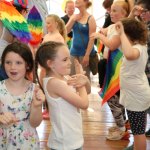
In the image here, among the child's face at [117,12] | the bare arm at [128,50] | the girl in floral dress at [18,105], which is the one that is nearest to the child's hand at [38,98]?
the girl in floral dress at [18,105]

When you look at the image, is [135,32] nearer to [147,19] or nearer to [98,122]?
[147,19]

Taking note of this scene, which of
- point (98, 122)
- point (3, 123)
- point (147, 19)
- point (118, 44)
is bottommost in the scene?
point (98, 122)

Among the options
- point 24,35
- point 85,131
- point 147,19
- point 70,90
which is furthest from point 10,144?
point 85,131

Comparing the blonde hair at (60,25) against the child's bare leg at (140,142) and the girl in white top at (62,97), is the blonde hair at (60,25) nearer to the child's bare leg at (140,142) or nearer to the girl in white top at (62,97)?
the child's bare leg at (140,142)

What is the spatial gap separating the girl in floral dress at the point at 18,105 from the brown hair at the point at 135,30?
0.89m

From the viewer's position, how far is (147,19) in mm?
2533

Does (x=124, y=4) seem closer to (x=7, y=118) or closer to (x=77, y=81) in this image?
(x=77, y=81)

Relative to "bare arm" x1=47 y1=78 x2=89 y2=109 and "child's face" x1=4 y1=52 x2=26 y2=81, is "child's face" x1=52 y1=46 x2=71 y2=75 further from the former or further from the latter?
"child's face" x1=4 y1=52 x2=26 y2=81

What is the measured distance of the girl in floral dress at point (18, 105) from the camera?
5.42 feet

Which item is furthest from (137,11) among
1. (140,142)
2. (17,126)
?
(17,126)

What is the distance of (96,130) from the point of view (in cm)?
333

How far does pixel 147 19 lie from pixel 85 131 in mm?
1333

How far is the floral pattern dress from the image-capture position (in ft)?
5.42

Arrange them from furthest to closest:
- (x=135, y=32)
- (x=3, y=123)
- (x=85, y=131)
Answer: (x=85, y=131) → (x=135, y=32) → (x=3, y=123)
